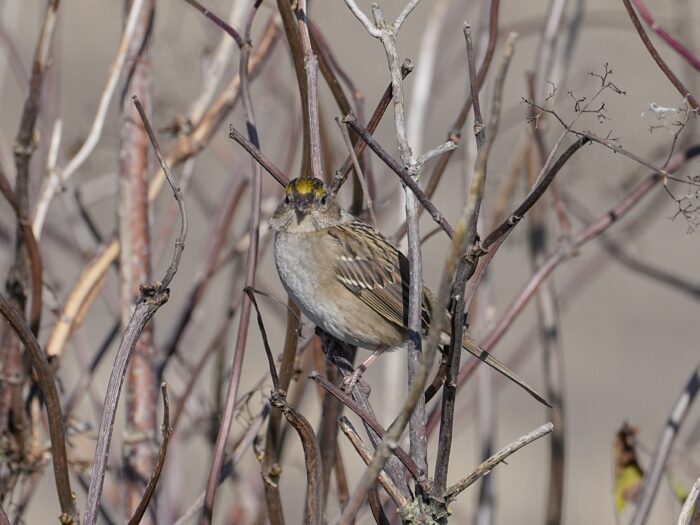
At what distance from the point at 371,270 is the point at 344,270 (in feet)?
0.30

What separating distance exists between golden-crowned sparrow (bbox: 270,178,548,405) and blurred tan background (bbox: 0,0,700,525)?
141 mm

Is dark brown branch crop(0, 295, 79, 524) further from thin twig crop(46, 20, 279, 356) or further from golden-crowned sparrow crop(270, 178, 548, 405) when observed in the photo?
golden-crowned sparrow crop(270, 178, 548, 405)

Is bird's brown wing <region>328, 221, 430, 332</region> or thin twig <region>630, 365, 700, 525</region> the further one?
bird's brown wing <region>328, 221, 430, 332</region>

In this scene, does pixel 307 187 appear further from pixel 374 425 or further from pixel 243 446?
pixel 374 425

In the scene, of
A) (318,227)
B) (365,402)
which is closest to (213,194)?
(318,227)

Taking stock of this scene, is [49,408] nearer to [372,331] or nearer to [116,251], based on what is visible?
[116,251]

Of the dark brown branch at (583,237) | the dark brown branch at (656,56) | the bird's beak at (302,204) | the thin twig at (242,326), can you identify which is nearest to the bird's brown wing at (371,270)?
the bird's beak at (302,204)

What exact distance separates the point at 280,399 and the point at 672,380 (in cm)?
748

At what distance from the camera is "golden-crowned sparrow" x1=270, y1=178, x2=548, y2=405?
343cm

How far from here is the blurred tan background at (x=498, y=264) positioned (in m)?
3.78

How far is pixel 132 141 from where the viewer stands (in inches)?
122

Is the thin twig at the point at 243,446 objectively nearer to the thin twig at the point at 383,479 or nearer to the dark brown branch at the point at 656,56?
the thin twig at the point at 383,479

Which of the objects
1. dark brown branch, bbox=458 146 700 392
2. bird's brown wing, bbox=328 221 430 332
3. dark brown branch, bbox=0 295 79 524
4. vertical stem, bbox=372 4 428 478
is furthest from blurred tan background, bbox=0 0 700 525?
vertical stem, bbox=372 4 428 478

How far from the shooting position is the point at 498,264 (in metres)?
11.0
